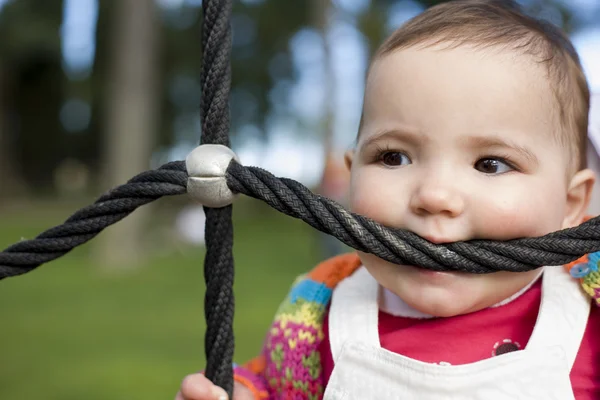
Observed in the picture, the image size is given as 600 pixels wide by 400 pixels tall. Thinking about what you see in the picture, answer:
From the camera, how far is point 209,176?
73cm

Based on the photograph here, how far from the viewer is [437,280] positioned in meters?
0.71

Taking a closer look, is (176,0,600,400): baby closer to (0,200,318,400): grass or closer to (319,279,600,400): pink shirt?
(319,279,600,400): pink shirt

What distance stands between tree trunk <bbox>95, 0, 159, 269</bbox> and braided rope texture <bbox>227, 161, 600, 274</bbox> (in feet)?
16.8

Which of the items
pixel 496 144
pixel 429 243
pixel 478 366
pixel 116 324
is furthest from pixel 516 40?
pixel 116 324

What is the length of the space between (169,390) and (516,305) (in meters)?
1.86

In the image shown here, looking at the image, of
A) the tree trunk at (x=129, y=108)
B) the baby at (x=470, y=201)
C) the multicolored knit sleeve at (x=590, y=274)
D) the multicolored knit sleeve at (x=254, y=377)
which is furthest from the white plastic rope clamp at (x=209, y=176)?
the tree trunk at (x=129, y=108)

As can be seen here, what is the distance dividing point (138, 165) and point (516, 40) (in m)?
5.25

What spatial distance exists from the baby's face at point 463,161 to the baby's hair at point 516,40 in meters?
0.02

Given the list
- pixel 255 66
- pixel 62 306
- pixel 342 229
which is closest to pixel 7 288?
pixel 62 306

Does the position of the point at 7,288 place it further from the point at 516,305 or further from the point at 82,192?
the point at 82,192

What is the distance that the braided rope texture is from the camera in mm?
680

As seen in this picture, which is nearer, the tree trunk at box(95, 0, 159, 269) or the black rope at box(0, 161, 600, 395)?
the black rope at box(0, 161, 600, 395)

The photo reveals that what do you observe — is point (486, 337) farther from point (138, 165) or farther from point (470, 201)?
point (138, 165)

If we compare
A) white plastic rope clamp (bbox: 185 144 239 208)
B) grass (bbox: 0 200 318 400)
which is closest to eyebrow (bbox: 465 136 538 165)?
white plastic rope clamp (bbox: 185 144 239 208)
